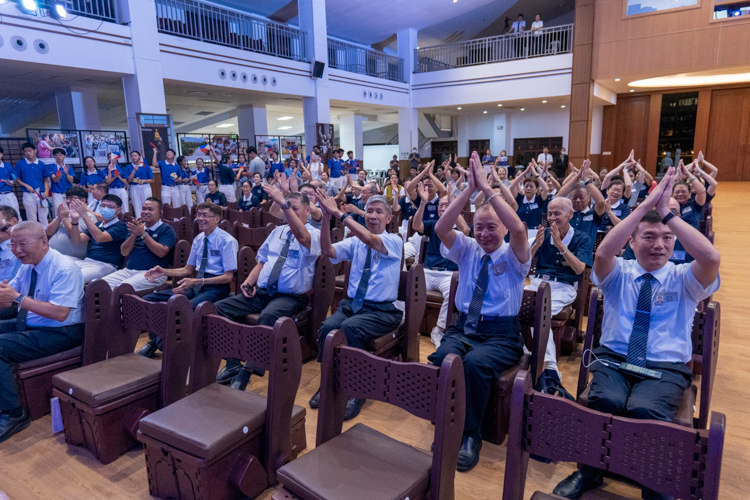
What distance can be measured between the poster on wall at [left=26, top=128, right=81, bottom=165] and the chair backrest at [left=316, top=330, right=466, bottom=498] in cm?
903

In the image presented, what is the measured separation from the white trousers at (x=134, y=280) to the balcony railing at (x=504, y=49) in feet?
42.1

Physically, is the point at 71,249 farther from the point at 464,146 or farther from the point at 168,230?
the point at 464,146

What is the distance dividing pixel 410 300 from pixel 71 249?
3.14m

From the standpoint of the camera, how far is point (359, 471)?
5.01ft

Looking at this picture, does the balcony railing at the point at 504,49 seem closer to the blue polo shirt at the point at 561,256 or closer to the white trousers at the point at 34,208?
the blue polo shirt at the point at 561,256

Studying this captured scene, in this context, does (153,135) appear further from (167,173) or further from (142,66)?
(142,66)

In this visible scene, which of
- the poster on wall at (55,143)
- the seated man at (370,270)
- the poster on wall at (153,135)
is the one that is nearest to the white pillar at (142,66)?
the poster on wall at (153,135)

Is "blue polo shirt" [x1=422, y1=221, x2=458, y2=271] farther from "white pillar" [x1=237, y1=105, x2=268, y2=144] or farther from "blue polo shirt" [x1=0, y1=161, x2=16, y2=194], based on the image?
"white pillar" [x1=237, y1=105, x2=268, y2=144]

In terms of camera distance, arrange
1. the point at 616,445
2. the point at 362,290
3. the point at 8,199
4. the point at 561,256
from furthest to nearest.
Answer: the point at 8,199, the point at 561,256, the point at 362,290, the point at 616,445

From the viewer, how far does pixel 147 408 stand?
7.67 ft

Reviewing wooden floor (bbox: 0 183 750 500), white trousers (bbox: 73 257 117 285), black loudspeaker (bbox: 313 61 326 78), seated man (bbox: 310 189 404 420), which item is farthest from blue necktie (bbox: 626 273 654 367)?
black loudspeaker (bbox: 313 61 326 78)

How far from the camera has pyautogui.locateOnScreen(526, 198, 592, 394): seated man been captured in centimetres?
A: 307

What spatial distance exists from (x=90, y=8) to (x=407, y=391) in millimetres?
9406

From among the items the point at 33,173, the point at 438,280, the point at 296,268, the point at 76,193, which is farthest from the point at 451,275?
the point at 33,173
